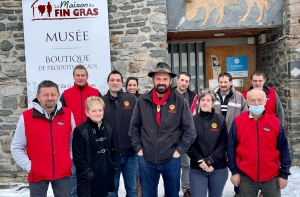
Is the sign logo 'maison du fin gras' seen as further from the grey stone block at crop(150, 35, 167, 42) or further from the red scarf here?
the red scarf

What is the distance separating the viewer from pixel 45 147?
9.46 ft

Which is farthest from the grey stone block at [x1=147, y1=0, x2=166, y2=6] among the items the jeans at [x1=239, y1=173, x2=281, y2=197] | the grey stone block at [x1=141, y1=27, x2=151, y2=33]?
the jeans at [x1=239, y1=173, x2=281, y2=197]

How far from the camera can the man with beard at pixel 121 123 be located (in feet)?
11.6

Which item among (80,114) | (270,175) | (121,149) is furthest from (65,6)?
(270,175)

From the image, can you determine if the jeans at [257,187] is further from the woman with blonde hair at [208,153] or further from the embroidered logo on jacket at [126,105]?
the embroidered logo on jacket at [126,105]

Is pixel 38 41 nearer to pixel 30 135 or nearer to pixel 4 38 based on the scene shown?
pixel 4 38

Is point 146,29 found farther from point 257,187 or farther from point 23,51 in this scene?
point 257,187

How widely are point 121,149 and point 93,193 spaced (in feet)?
2.24

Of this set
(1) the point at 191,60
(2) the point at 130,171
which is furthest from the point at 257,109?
(1) the point at 191,60

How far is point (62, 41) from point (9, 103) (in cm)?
143

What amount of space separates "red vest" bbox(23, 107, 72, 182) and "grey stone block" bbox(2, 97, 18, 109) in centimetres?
288

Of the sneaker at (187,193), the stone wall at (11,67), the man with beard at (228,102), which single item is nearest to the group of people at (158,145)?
the man with beard at (228,102)

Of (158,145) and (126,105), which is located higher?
(126,105)

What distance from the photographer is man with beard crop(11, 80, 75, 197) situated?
2.87 m
